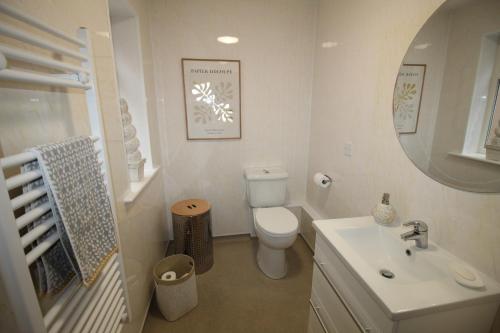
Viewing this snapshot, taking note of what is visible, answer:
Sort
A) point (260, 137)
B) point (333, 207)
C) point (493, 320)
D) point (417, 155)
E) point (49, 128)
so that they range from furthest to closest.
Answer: point (260, 137), point (333, 207), point (417, 155), point (493, 320), point (49, 128)

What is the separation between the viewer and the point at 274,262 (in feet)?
6.49

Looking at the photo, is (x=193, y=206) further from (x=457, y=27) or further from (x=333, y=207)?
(x=457, y=27)

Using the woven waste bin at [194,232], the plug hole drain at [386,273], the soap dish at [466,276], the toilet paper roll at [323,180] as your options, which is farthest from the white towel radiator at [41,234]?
the toilet paper roll at [323,180]

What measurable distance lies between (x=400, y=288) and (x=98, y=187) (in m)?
1.14

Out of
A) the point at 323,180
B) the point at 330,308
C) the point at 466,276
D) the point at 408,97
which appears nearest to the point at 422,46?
the point at 408,97

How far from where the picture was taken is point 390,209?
125 cm

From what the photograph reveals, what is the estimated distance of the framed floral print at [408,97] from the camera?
119cm

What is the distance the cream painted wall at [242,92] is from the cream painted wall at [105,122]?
0.19m

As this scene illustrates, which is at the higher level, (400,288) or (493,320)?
(400,288)

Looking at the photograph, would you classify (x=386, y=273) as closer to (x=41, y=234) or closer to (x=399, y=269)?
(x=399, y=269)

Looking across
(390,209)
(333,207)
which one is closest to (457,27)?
(390,209)

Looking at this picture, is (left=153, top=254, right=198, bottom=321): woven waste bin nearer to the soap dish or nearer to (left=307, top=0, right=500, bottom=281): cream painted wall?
(left=307, top=0, right=500, bottom=281): cream painted wall

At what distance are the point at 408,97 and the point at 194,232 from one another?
1.77 metres

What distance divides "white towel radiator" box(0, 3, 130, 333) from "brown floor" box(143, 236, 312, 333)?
723 mm
